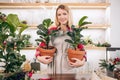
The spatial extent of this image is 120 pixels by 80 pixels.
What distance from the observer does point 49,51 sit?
1.52 meters

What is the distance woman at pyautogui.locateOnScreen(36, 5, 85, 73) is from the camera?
62.6 inches

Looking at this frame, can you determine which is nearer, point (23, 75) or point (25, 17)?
point (23, 75)

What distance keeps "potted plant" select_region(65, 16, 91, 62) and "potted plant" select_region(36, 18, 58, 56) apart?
0.14m

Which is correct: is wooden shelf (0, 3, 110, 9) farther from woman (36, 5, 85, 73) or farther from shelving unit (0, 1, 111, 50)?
woman (36, 5, 85, 73)

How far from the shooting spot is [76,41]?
57.6 inches

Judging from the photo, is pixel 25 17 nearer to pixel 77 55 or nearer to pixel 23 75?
pixel 77 55

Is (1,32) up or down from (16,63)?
up

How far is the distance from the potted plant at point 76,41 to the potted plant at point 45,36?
0.44ft


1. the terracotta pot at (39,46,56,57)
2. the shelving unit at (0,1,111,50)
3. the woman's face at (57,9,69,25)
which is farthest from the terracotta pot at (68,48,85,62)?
the shelving unit at (0,1,111,50)

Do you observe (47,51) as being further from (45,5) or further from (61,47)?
(45,5)

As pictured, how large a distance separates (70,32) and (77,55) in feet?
0.62

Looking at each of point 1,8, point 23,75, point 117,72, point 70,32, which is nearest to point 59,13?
point 70,32

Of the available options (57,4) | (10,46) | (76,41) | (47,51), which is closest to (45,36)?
(47,51)

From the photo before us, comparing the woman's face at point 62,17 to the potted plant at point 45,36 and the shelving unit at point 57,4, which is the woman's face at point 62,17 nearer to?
the potted plant at point 45,36
